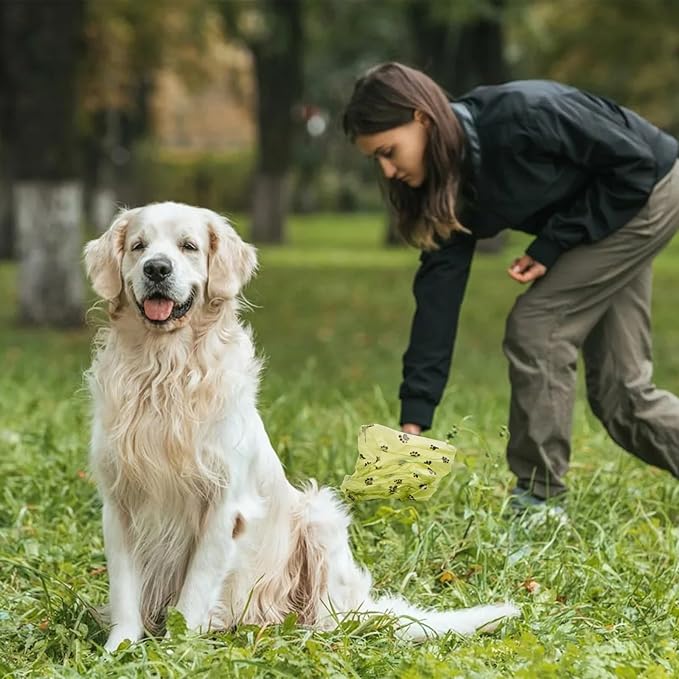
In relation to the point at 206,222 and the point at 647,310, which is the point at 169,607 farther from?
the point at 647,310

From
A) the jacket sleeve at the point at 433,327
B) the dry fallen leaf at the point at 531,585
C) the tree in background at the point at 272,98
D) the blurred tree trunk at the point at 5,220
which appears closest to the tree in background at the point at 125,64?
the tree in background at the point at 272,98

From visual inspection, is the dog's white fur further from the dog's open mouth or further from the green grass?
the green grass

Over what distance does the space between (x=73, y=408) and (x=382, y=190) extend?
245cm

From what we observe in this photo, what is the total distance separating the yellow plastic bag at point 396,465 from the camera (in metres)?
3.89

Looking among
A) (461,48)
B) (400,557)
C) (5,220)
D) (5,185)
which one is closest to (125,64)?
(5,185)

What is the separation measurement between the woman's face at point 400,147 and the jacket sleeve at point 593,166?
46 centimetres

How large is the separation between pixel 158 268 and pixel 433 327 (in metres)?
1.47

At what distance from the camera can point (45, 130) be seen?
11.3m

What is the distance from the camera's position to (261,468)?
3.76m

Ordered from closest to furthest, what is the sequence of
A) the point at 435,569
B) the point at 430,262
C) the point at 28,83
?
the point at 435,569 → the point at 430,262 → the point at 28,83

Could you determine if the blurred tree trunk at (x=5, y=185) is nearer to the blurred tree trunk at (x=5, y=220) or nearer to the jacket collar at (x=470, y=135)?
the blurred tree trunk at (x=5, y=220)

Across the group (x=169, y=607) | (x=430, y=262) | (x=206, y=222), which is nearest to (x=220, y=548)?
(x=169, y=607)

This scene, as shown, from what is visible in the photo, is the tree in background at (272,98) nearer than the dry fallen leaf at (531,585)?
No

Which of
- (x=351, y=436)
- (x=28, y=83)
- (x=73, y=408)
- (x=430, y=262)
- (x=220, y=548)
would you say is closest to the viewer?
(x=220, y=548)
